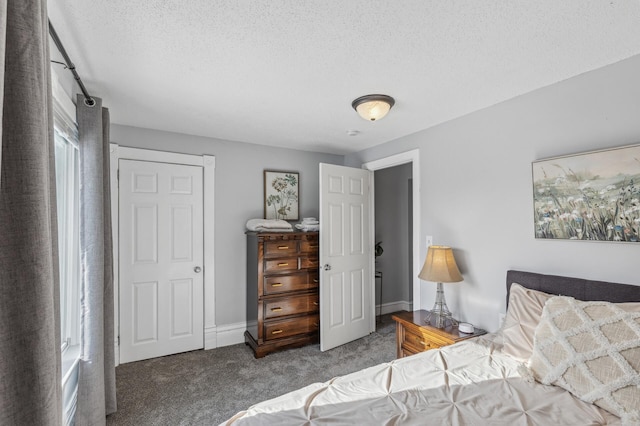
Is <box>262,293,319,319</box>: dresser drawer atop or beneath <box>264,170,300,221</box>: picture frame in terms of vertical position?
beneath

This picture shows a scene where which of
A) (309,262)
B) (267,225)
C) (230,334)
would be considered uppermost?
(267,225)

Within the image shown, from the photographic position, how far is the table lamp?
258cm

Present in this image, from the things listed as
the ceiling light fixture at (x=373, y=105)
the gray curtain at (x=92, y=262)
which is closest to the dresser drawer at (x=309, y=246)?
the ceiling light fixture at (x=373, y=105)

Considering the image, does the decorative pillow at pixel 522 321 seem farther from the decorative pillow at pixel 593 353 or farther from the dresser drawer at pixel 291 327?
the dresser drawer at pixel 291 327

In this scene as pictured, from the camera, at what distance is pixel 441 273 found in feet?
8.50

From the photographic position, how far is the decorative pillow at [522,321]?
1.80 meters

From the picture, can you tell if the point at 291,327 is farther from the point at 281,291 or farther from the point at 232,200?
the point at 232,200

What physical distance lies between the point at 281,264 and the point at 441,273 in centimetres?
165

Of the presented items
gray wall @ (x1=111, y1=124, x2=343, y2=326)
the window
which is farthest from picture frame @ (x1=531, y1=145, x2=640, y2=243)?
the window

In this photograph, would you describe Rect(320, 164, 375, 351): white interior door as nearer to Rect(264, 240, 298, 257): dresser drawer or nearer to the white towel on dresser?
Rect(264, 240, 298, 257): dresser drawer

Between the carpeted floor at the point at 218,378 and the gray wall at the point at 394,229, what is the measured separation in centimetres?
125

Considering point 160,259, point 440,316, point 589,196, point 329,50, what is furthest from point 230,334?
point 589,196

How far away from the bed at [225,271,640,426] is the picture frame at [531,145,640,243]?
35 cm

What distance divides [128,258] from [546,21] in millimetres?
3710
